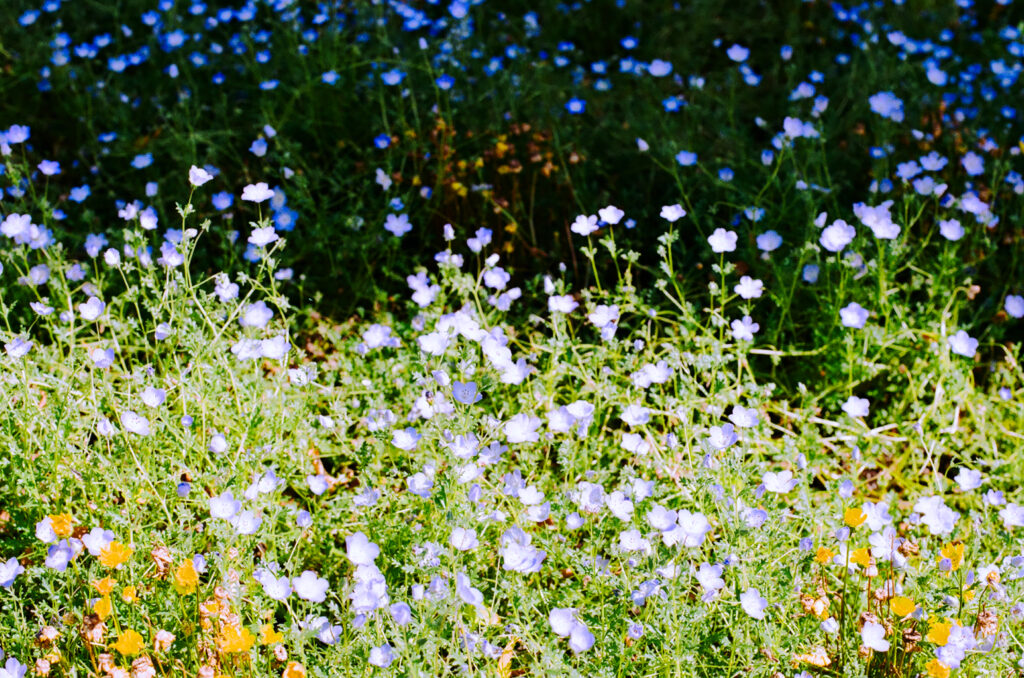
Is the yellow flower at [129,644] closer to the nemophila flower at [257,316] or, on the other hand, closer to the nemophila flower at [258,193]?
the nemophila flower at [257,316]

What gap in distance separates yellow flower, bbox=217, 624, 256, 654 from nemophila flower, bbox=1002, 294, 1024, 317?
240cm

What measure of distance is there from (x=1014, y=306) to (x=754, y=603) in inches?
64.7

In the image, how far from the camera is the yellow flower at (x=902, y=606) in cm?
184

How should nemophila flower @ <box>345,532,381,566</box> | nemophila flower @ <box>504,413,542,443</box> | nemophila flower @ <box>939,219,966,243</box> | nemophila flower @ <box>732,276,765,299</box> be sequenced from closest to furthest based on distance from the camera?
1. nemophila flower @ <box>345,532,381,566</box>
2. nemophila flower @ <box>504,413,542,443</box>
3. nemophila flower @ <box>732,276,765,299</box>
4. nemophila flower @ <box>939,219,966,243</box>

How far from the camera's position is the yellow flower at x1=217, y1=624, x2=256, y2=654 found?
175 centimetres

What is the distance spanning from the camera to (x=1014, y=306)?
299cm

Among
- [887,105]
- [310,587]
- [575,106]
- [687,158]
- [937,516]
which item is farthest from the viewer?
[575,106]

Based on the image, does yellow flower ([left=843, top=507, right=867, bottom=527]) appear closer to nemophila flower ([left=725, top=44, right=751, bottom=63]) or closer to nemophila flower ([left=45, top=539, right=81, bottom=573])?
nemophila flower ([left=45, top=539, right=81, bottom=573])

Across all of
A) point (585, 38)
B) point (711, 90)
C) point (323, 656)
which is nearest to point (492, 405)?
point (323, 656)

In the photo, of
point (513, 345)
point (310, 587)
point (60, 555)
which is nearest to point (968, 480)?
point (513, 345)

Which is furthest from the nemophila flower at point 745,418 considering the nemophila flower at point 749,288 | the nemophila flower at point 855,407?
the nemophila flower at point 749,288

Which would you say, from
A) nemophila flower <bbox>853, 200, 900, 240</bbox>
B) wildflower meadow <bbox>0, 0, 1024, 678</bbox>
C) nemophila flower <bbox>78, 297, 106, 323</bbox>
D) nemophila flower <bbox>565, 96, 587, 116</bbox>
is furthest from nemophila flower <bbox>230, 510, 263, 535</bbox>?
nemophila flower <bbox>565, 96, 587, 116</bbox>

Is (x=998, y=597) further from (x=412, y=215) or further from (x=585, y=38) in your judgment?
(x=585, y=38)

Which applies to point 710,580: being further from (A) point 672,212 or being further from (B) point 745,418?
(A) point 672,212
